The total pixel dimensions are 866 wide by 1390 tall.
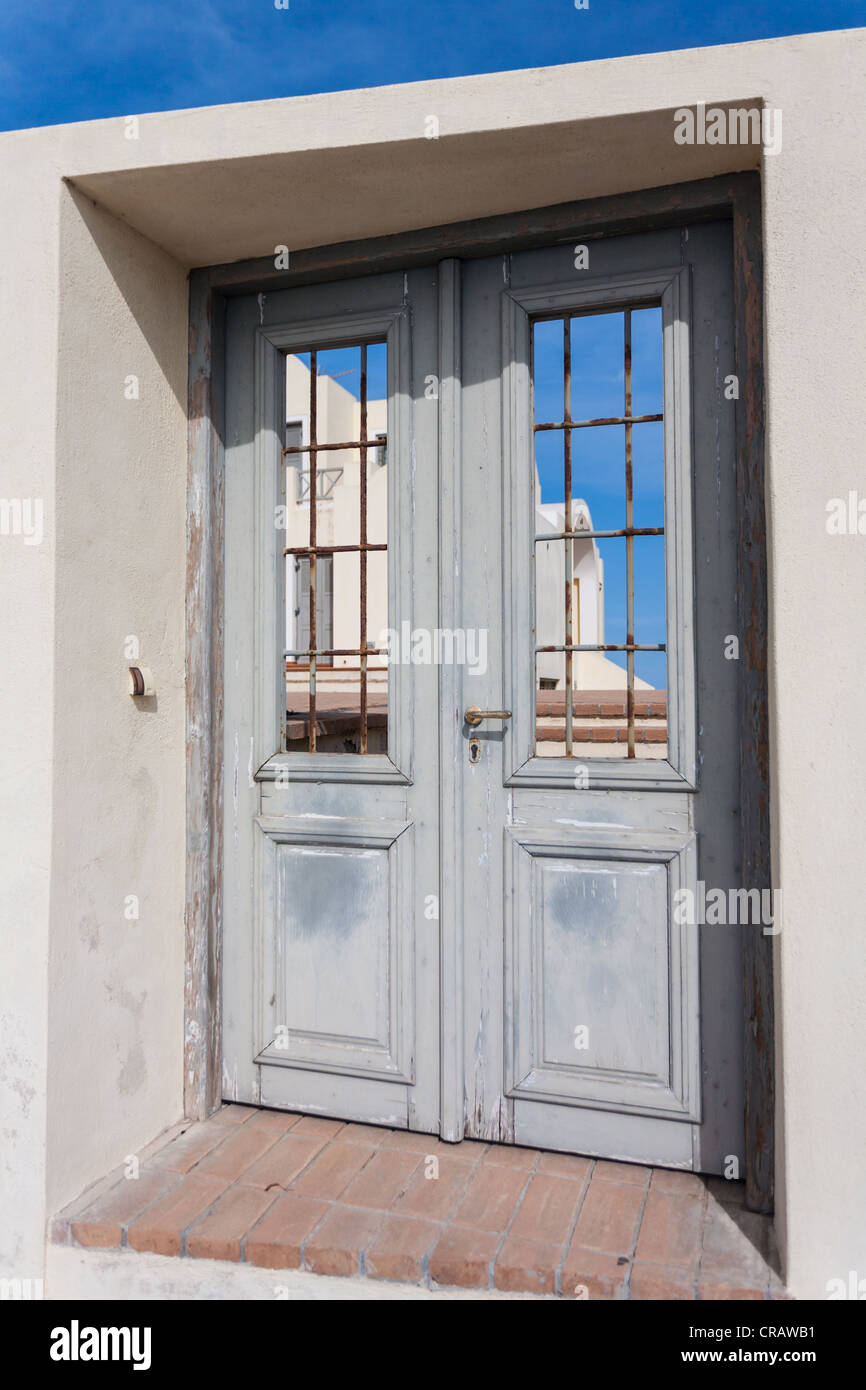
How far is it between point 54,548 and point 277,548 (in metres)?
0.71

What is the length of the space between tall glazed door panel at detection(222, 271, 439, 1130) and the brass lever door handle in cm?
11

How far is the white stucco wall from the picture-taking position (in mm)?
2107

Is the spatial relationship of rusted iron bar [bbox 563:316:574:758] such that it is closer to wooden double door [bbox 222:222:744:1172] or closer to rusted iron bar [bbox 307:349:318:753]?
wooden double door [bbox 222:222:744:1172]

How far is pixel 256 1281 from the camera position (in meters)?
2.28

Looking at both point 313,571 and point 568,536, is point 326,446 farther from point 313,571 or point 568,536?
point 568,536

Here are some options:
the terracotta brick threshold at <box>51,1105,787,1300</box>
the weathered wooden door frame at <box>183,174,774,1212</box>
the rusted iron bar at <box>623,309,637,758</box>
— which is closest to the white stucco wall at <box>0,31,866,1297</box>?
the weathered wooden door frame at <box>183,174,774,1212</box>

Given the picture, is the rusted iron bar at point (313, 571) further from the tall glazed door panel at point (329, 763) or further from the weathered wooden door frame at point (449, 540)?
the weathered wooden door frame at point (449, 540)

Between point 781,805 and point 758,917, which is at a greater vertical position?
point 781,805

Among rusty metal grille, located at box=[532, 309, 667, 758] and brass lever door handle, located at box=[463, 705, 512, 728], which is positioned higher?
rusty metal grille, located at box=[532, 309, 667, 758]

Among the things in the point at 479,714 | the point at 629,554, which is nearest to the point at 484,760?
the point at 479,714

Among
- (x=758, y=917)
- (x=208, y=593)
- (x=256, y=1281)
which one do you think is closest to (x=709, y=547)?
(x=758, y=917)

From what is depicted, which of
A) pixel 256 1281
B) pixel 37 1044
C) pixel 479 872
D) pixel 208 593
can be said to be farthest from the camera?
pixel 208 593

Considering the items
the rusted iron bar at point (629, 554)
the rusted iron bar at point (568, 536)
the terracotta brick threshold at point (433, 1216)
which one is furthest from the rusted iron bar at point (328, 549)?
the terracotta brick threshold at point (433, 1216)
